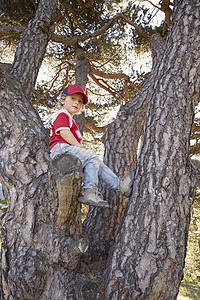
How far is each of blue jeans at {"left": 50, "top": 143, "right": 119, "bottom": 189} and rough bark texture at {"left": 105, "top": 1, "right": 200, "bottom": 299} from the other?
0.38m

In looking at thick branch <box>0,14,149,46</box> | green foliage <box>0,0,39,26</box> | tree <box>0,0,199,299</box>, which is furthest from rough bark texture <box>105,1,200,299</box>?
green foliage <box>0,0,39,26</box>

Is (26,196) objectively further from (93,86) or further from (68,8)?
(93,86)

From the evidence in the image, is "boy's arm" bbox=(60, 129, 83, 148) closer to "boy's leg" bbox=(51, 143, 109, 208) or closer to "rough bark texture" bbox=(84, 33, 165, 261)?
"boy's leg" bbox=(51, 143, 109, 208)

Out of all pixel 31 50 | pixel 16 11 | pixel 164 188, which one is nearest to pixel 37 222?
pixel 164 188

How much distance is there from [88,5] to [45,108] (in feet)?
9.69

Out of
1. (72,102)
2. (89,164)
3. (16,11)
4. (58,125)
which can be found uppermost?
(16,11)

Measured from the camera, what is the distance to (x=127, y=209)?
5.93ft

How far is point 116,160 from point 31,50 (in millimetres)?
1743

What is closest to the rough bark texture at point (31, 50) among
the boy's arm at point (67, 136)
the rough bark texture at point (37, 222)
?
the boy's arm at point (67, 136)

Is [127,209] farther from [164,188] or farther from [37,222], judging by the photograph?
[37,222]

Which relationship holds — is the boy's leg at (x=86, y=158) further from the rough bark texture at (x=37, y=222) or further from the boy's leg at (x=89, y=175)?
the rough bark texture at (x=37, y=222)

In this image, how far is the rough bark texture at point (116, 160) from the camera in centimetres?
233

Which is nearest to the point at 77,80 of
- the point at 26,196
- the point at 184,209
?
the point at 26,196

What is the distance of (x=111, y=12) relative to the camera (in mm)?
5469
